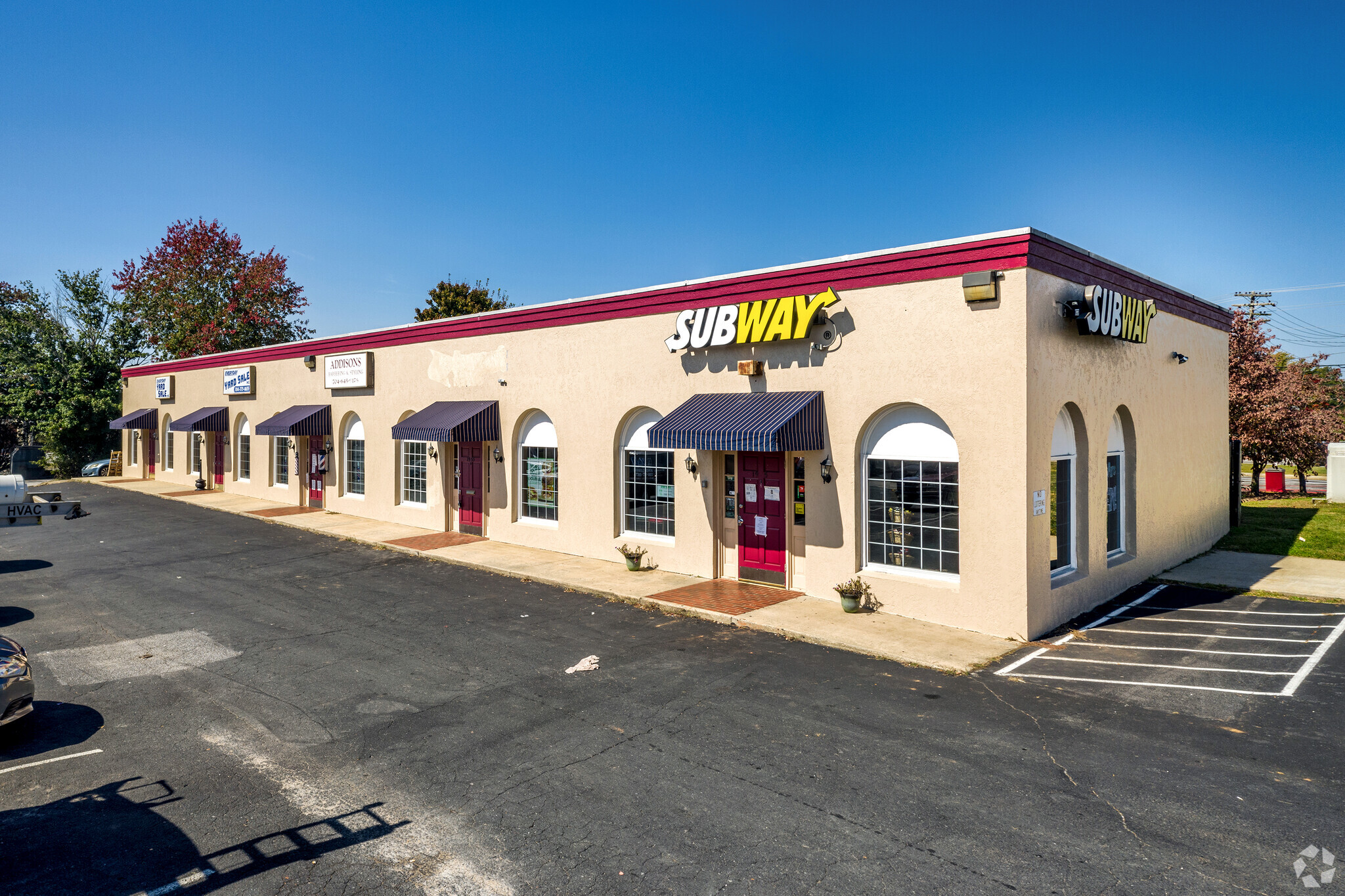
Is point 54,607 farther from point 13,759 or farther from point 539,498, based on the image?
point 539,498

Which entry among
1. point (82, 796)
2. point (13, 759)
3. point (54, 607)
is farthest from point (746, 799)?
point (54, 607)

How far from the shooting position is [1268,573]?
14.6 metres

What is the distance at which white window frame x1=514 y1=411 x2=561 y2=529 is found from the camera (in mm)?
17141

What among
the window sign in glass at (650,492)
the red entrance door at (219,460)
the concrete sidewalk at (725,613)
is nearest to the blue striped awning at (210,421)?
the red entrance door at (219,460)

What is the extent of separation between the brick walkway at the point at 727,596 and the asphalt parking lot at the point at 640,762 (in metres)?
0.78

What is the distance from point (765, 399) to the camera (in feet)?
42.4

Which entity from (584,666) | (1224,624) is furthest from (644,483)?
(1224,624)

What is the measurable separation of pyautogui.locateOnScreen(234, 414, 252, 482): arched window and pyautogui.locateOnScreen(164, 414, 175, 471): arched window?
23.3ft

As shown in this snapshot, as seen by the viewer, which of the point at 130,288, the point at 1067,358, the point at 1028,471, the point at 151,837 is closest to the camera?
the point at 151,837

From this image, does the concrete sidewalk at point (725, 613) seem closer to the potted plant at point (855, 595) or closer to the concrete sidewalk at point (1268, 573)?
the potted plant at point (855, 595)

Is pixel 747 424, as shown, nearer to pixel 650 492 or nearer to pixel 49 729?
pixel 650 492

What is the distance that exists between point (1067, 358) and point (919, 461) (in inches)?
104

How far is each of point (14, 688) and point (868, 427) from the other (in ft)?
34.8

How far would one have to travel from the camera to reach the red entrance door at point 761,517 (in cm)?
1320
